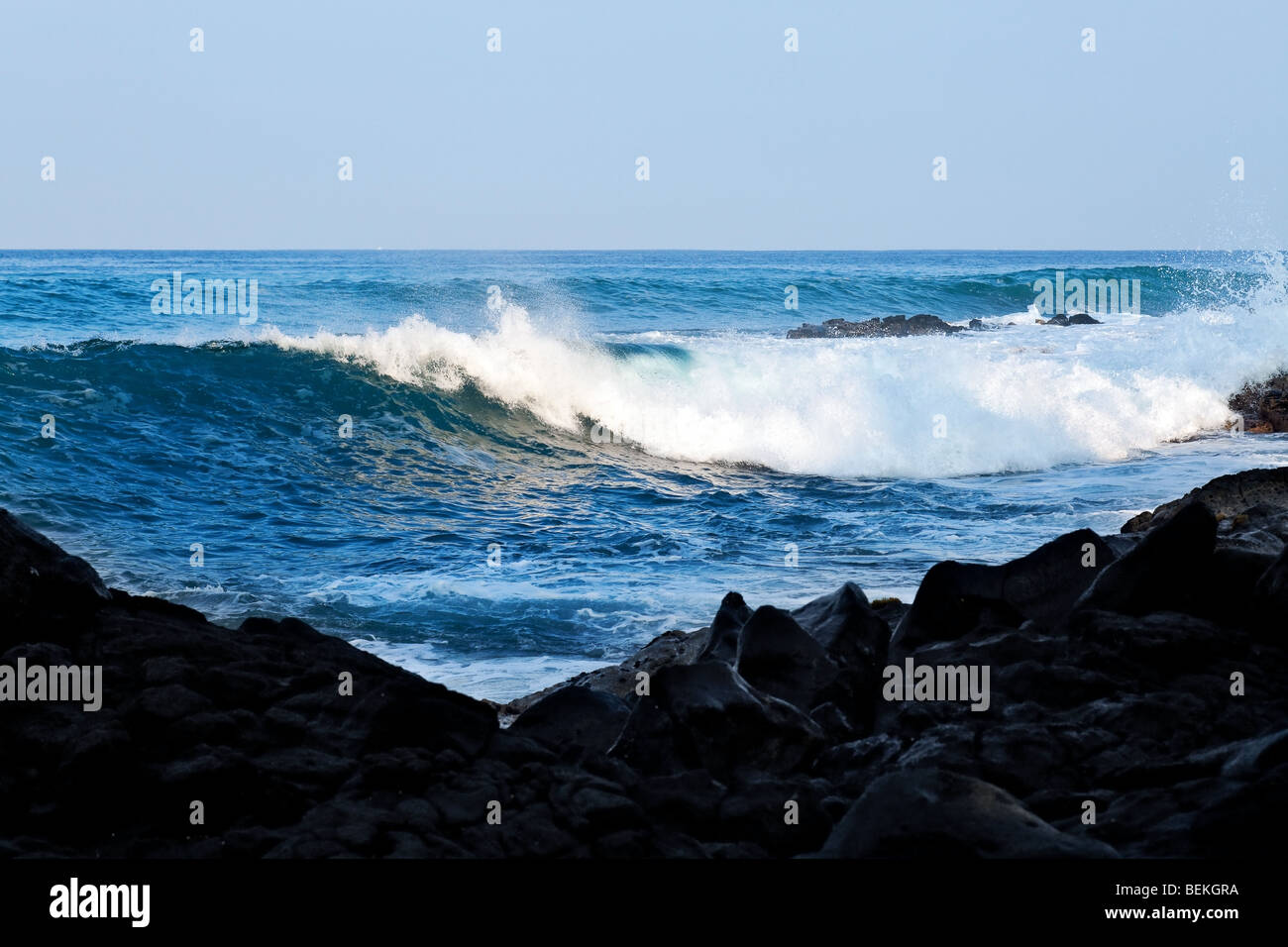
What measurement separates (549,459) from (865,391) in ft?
16.7

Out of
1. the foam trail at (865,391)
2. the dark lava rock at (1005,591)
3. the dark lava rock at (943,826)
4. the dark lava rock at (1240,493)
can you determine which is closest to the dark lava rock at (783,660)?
the dark lava rock at (1005,591)

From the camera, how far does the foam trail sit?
51.2 ft

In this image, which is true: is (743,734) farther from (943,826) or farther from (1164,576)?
(1164,576)

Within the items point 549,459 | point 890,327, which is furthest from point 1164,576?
point 890,327

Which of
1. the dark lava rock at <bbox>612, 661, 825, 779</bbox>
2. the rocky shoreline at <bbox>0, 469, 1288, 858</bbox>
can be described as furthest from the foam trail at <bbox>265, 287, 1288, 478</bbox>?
the dark lava rock at <bbox>612, 661, 825, 779</bbox>

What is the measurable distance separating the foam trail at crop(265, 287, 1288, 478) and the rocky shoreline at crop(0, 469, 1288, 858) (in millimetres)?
9795

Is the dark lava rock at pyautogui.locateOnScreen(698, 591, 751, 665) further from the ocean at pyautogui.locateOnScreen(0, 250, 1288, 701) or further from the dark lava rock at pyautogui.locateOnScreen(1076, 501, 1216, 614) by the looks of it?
the dark lava rock at pyautogui.locateOnScreen(1076, 501, 1216, 614)

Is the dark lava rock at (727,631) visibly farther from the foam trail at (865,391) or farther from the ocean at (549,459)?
the foam trail at (865,391)

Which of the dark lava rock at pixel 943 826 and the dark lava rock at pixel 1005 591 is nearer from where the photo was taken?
the dark lava rock at pixel 943 826

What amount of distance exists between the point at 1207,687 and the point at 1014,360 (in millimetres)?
16167

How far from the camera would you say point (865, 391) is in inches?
685

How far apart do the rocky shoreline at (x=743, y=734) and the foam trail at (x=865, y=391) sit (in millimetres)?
9795

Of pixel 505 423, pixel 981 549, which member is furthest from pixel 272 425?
pixel 981 549

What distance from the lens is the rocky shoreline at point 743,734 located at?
3461mm
